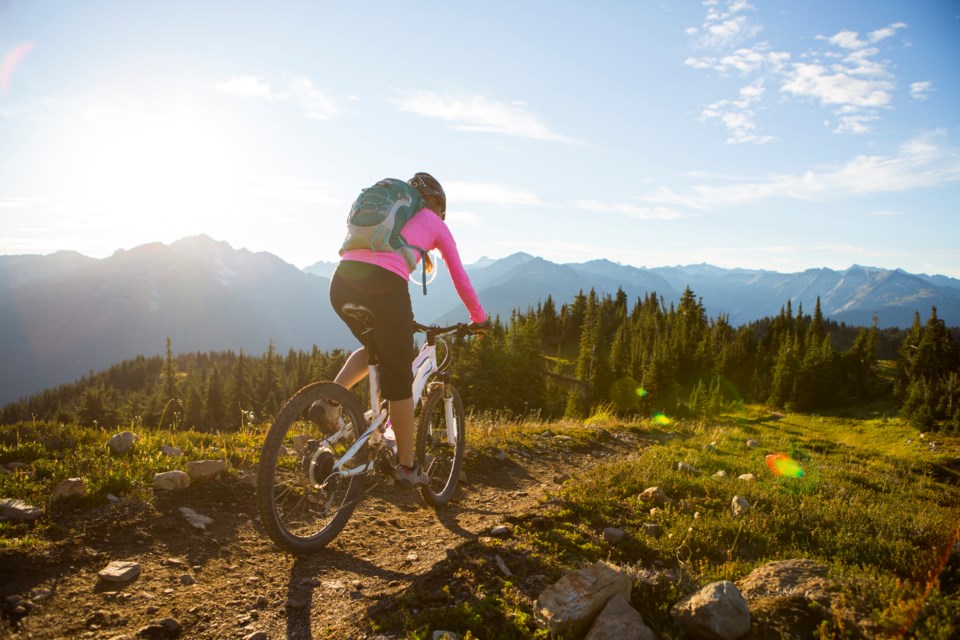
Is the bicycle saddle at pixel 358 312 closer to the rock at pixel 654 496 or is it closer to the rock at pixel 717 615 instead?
the rock at pixel 717 615

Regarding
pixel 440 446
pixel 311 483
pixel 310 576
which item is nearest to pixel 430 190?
pixel 311 483

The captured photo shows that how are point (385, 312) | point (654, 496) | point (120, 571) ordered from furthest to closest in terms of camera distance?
1. point (654, 496)
2. point (385, 312)
3. point (120, 571)

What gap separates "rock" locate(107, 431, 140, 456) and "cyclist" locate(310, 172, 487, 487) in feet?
12.2

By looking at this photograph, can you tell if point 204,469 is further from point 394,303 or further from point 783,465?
point 783,465

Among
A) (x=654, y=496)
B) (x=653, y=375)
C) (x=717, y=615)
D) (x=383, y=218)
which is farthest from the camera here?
(x=653, y=375)

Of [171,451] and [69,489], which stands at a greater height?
[69,489]

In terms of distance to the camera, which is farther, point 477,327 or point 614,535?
point 477,327

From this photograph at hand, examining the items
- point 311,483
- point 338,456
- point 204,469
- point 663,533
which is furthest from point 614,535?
point 204,469

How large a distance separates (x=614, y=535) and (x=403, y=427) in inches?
98.3

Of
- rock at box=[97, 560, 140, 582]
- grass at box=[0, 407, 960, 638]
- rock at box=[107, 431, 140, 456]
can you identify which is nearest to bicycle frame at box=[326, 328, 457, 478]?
grass at box=[0, 407, 960, 638]

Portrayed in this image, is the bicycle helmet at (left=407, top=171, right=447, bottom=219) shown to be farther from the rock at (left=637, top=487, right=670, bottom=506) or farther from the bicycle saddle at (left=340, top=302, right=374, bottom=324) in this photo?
the rock at (left=637, top=487, right=670, bottom=506)

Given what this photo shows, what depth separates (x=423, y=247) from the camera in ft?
16.3

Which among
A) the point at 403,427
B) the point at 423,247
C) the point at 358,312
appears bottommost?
the point at 403,427

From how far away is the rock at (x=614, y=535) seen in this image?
5023mm
